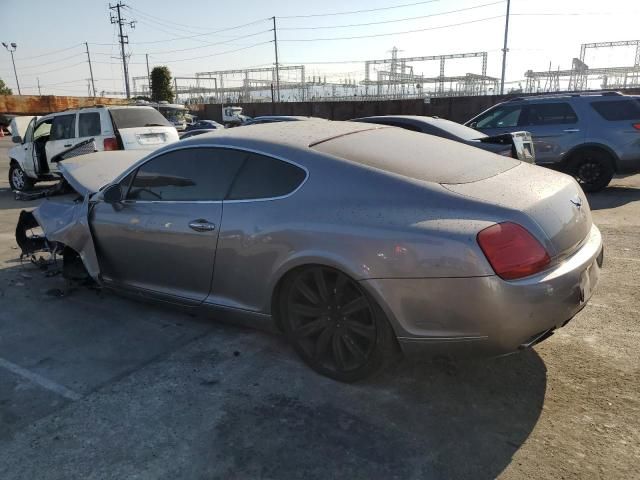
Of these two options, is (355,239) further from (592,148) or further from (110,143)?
(110,143)

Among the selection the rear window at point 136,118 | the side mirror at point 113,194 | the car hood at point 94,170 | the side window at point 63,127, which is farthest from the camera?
the side window at point 63,127

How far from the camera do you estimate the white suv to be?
10.3 meters

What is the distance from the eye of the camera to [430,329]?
2676mm

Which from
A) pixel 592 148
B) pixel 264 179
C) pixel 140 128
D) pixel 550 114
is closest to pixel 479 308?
pixel 264 179

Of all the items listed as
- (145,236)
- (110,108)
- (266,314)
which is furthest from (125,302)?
(110,108)

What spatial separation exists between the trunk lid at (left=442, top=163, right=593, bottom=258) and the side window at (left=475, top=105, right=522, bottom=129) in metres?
7.27

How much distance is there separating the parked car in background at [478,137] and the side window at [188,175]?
13.1ft

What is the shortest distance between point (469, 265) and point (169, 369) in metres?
2.09

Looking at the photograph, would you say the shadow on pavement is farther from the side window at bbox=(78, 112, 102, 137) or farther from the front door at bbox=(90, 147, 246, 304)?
the side window at bbox=(78, 112, 102, 137)

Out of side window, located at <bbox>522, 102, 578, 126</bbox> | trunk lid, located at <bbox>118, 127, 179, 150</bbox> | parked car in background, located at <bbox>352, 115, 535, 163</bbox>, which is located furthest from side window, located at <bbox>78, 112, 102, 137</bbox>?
side window, located at <bbox>522, 102, 578, 126</bbox>

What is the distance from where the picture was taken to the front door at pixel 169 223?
3.49 metres

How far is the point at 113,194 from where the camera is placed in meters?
4.07

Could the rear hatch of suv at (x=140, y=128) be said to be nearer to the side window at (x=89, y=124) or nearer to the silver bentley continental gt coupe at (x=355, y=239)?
the side window at (x=89, y=124)

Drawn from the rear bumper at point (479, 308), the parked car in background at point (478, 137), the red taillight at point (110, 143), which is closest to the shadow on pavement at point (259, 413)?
the rear bumper at point (479, 308)
